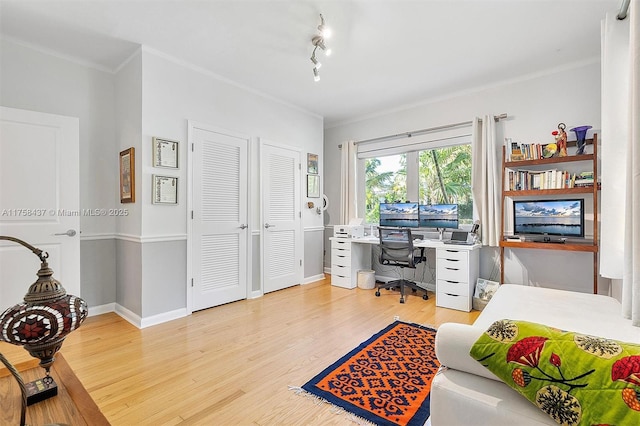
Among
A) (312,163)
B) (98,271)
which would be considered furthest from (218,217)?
(312,163)

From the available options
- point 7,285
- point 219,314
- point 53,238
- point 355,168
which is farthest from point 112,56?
point 355,168

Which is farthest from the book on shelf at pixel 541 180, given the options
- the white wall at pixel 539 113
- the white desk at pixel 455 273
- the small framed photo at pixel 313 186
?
the small framed photo at pixel 313 186

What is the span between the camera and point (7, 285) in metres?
2.64

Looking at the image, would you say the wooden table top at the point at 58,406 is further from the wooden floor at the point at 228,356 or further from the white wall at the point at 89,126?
the white wall at the point at 89,126

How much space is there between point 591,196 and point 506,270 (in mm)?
1161

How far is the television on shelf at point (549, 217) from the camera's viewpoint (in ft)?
10.1

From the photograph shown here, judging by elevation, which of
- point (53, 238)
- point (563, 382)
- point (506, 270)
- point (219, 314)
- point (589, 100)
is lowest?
point (219, 314)

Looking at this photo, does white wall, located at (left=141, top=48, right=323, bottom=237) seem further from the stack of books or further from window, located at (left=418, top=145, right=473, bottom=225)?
the stack of books

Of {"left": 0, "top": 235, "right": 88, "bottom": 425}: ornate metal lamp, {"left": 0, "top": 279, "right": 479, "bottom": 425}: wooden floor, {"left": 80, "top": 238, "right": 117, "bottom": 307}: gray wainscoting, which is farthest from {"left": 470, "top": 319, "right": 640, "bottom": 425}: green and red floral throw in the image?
{"left": 80, "top": 238, "right": 117, "bottom": 307}: gray wainscoting

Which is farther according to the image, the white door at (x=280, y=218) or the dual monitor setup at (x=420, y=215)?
the white door at (x=280, y=218)

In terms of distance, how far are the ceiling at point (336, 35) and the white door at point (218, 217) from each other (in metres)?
0.85

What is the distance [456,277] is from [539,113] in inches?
83.4

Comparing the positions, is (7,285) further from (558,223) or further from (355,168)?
(558,223)

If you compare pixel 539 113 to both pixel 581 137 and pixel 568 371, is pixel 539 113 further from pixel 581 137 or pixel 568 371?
pixel 568 371
